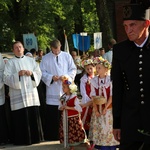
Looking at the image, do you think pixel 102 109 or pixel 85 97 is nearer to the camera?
pixel 102 109

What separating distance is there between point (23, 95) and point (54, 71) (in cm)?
86

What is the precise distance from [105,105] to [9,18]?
2049 cm

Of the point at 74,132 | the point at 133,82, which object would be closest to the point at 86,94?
the point at 74,132

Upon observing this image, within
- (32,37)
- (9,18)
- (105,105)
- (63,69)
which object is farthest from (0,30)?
(105,105)

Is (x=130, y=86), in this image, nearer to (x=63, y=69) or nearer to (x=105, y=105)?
(x=105, y=105)

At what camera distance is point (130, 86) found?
3646 mm

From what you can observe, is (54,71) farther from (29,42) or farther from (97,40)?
(29,42)

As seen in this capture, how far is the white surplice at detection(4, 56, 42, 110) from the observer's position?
808cm

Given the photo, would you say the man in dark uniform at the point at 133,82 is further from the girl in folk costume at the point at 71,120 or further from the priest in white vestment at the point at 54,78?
the priest in white vestment at the point at 54,78

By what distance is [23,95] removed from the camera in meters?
8.12

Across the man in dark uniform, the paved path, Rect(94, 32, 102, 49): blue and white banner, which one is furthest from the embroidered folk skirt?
Rect(94, 32, 102, 49): blue and white banner

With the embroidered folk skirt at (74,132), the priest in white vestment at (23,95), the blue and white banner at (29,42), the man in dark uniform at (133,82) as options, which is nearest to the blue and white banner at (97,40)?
the blue and white banner at (29,42)

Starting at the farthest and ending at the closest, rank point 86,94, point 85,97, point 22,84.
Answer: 1. point 22,84
2. point 86,94
3. point 85,97

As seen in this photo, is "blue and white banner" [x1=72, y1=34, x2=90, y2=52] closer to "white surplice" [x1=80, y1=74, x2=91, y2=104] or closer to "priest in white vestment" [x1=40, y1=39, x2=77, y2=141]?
"priest in white vestment" [x1=40, y1=39, x2=77, y2=141]
